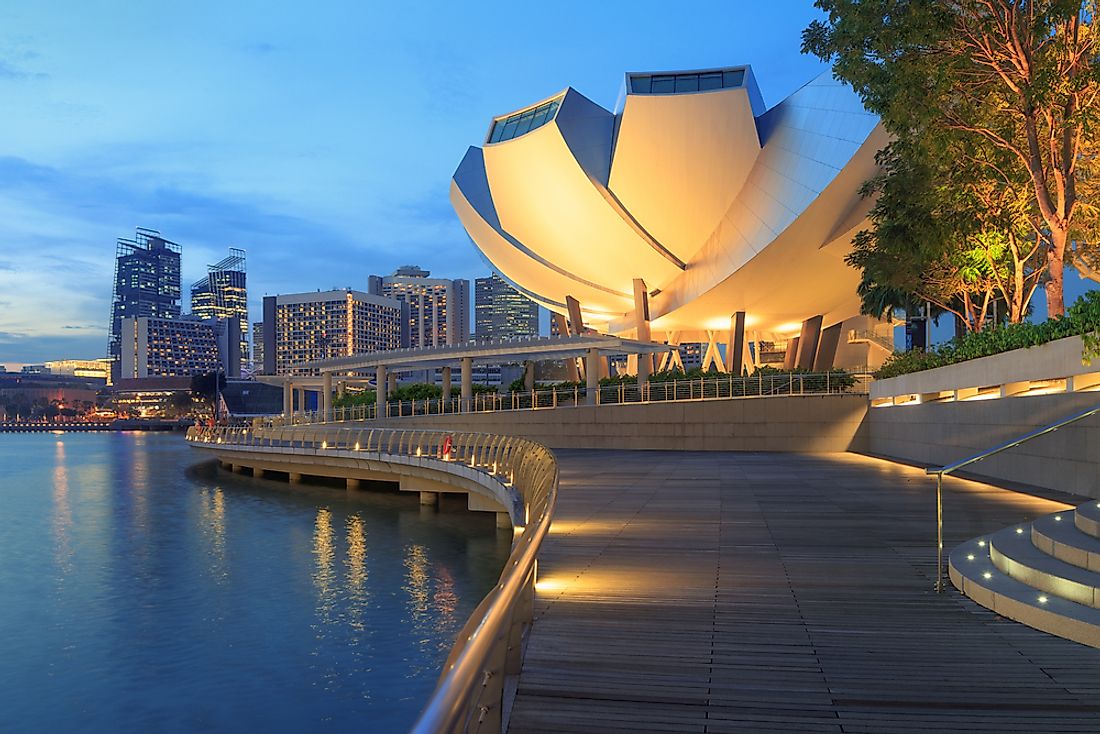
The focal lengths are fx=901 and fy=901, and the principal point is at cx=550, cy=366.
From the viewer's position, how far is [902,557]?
8.69 m

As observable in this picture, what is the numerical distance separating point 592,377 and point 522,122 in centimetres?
2077

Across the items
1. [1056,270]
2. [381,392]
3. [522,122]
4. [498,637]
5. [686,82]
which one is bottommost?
[498,637]

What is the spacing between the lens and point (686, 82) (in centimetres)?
4472

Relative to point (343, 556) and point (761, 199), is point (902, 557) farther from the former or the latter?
point (761, 199)

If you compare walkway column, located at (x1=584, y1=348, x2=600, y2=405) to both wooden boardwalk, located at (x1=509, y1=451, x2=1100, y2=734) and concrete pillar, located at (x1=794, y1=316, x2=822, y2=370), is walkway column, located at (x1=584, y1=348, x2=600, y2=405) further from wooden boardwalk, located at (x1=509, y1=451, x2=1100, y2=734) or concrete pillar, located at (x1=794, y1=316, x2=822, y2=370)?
wooden boardwalk, located at (x1=509, y1=451, x2=1100, y2=734)

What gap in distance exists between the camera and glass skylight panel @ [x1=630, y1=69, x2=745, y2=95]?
44219 mm

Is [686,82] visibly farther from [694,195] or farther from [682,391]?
[682,391]

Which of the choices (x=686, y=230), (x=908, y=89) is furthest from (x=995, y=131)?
(x=686, y=230)

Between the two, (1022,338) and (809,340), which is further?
(809,340)

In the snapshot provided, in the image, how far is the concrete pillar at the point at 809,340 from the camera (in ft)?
177

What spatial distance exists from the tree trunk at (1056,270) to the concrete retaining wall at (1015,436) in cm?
216

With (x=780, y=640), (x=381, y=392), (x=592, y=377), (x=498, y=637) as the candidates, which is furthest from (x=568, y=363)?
(x=498, y=637)

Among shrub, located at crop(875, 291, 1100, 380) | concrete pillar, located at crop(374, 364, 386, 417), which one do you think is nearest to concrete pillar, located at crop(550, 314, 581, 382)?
concrete pillar, located at crop(374, 364, 386, 417)

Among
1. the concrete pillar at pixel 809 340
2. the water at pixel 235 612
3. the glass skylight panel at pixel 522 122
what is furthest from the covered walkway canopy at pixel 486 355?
the concrete pillar at pixel 809 340
